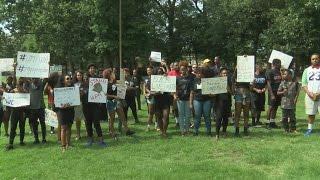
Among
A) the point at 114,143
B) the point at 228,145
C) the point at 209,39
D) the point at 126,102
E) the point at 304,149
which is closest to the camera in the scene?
the point at 304,149

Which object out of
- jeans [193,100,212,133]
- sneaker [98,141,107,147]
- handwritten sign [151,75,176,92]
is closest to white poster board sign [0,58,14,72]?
sneaker [98,141,107,147]

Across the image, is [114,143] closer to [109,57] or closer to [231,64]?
[109,57]

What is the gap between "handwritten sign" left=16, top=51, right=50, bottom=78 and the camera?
1281cm

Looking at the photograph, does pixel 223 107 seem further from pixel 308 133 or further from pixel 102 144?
pixel 102 144

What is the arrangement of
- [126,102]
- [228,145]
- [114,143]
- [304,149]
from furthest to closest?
[126,102] < [114,143] < [228,145] < [304,149]

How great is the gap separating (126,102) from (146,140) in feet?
11.8

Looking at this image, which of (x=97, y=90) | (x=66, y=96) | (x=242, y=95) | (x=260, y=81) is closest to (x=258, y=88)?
(x=260, y=81)

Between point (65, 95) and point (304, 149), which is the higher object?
point (65, 95)

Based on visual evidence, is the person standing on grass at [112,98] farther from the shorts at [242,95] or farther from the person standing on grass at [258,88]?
the person standing on grass at [258,88]

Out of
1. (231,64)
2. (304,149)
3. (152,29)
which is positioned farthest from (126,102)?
(231,64)

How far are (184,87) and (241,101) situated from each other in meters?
1.58

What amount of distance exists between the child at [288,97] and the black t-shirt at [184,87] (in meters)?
2.48

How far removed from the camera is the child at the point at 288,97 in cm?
1376

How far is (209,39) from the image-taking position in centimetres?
5247
